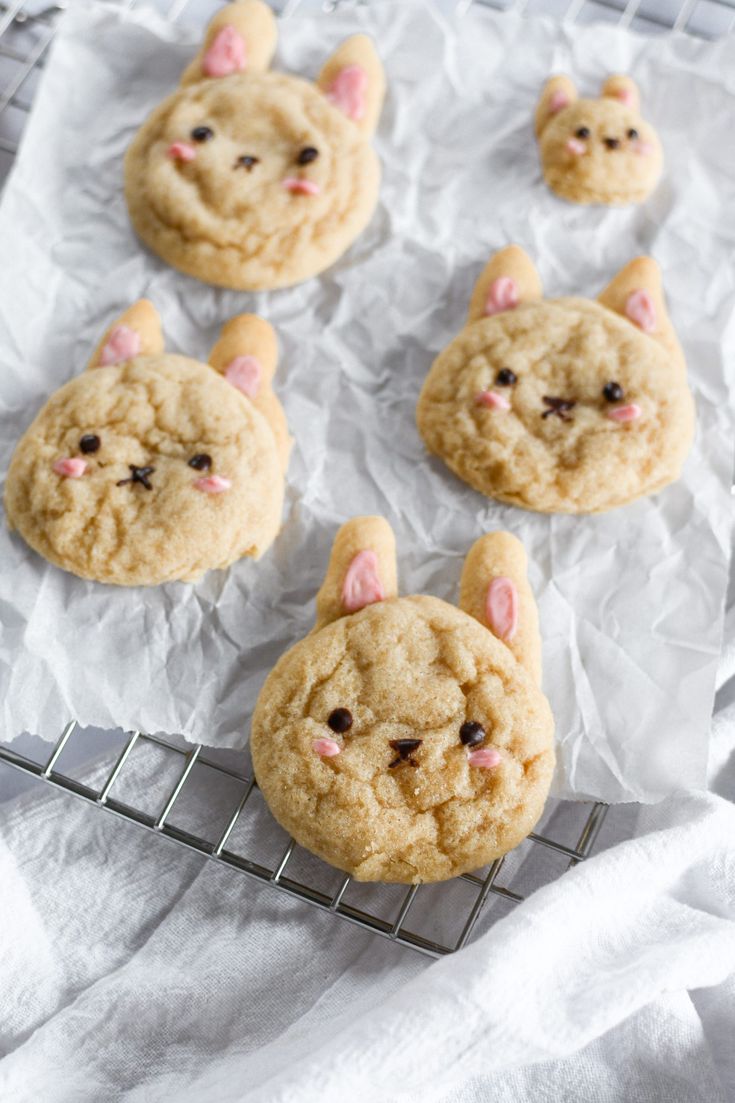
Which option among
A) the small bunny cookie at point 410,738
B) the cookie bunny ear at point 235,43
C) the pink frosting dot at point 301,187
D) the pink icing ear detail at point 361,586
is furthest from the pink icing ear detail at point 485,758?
the cookie bunny ear at point 235,43

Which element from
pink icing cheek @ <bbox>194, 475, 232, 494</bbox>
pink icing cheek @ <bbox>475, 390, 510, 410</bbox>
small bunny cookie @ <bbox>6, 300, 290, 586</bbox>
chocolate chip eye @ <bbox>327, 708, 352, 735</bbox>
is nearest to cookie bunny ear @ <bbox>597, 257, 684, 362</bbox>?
pink icing cheek @ <bbox>475, 390, 510, 410</bbox>

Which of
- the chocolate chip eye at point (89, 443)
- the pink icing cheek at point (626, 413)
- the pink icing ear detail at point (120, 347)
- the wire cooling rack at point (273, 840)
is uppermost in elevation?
the pink icing cheek at point (626, 413)

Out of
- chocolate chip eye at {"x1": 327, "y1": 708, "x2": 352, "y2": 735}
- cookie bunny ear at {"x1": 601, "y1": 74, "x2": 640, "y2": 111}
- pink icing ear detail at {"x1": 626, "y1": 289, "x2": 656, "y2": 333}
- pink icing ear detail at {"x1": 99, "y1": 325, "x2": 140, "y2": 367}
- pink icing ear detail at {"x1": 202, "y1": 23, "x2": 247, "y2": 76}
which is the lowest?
chocolate chip eye at {"x1": 327, "y1": 708, "x2": 352, "y2": 735}

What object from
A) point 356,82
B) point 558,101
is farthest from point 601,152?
point 356,82

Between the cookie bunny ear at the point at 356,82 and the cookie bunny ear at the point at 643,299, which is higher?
the cookie bunny ear at the point at 356,82

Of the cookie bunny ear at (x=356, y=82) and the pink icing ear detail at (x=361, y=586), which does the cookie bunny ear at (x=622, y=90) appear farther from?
the pink icing ear detail at (x=361, y=586)

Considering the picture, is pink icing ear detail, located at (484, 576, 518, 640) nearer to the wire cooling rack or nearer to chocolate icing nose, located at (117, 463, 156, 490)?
the wire cooling rack

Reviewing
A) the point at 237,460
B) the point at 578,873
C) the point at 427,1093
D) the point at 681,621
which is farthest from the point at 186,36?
the point at 427,1093
